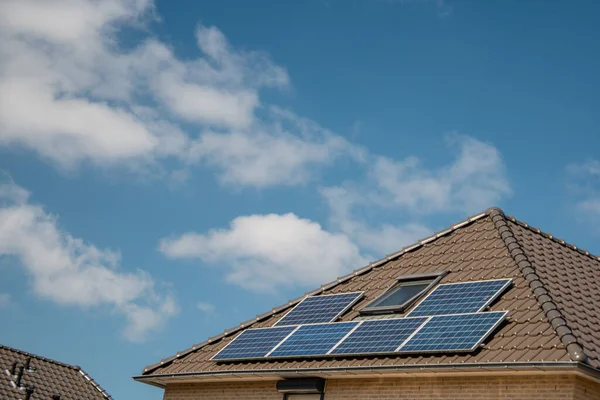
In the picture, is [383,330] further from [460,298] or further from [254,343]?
[254,343]

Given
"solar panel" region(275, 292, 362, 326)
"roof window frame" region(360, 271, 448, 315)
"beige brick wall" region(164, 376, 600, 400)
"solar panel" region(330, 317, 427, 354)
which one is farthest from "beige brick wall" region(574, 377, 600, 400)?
"solar panel" region(275, 292, 362, 326)

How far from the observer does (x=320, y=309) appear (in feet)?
69.5

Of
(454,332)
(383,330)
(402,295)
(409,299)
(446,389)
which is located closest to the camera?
(446,389)

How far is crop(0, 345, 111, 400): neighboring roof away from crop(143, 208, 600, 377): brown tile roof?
37.6 feet

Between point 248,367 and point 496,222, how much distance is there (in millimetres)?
7217

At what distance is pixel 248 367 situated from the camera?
1975cm

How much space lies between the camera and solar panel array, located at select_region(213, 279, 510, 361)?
16672 mm

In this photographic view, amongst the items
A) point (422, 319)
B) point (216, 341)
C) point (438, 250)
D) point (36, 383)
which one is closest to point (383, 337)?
point (422, 319)

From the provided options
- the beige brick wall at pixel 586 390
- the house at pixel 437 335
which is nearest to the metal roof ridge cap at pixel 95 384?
the house at pixel 437 335

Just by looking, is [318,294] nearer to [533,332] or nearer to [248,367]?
[248,367]

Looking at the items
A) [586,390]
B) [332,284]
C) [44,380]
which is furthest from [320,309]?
[44,380]

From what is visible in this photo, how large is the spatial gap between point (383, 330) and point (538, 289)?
131 inches

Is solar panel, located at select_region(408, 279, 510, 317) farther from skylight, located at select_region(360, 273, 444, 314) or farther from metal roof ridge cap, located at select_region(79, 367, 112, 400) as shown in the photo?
metal roof ridge cap, located at select_region(79, 367, 112, 400)

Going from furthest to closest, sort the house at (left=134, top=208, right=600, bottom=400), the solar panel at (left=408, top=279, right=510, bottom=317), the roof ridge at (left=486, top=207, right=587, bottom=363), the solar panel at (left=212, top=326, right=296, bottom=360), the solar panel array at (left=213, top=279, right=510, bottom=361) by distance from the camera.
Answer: the solar panel at (left=212, top=326, right=296, bottom=360), the solar panel at (left=408, top=279, right=510, bottom=317), the solar panel array at (left=213, top=279, right=510, bottom=361), the house at (left=134, top=208, right=600, bottom=400), the roof ridge at (left=486, top=207, right=587, bottom=363)
